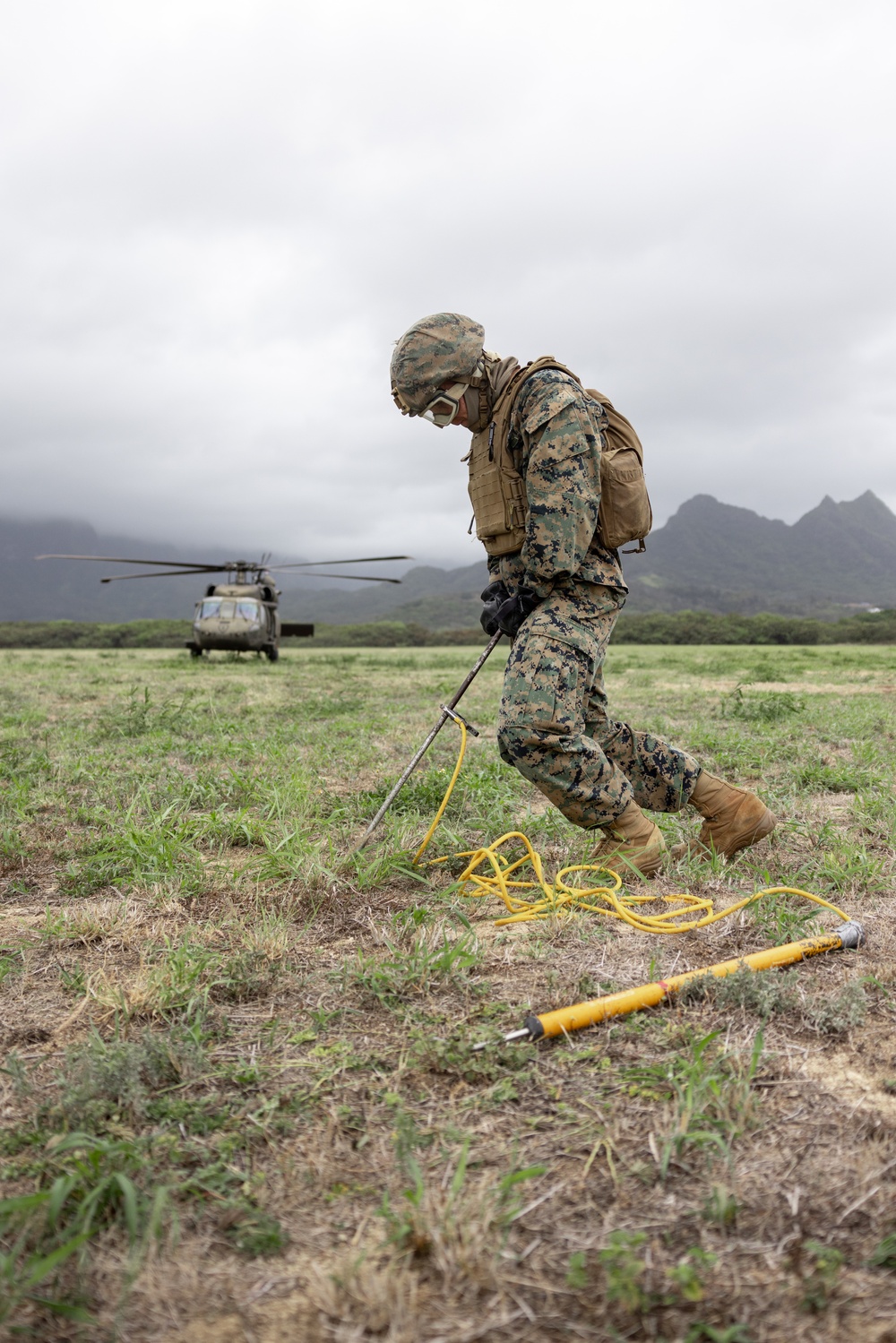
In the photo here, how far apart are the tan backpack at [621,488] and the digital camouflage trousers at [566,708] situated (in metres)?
0.25

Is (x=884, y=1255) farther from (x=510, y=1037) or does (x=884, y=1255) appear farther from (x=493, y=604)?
(x=493, y=604)

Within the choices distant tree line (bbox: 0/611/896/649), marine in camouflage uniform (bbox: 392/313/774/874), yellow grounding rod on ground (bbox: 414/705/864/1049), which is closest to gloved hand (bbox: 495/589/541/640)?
marine in camouflage uniform (bbox: 392/313/774/874)

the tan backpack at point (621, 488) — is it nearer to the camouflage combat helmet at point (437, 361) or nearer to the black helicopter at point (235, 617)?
the camouflage combat helmet at point (437, 361)

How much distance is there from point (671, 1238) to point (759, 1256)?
0.14 meters

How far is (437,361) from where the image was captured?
11.5 feet

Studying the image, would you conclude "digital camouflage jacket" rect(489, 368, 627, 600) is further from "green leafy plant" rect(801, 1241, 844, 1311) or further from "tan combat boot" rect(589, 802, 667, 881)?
"green leafy plant" rect(801, 1241, 844, 1311)

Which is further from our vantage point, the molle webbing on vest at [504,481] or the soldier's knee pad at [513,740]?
the molle webbing on vest at [504,481]

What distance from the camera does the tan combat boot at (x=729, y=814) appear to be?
3.72 meters

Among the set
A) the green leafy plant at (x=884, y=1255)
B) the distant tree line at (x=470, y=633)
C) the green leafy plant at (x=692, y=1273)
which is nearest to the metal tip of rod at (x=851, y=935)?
the green leafy plant at (x=884, y=1255)

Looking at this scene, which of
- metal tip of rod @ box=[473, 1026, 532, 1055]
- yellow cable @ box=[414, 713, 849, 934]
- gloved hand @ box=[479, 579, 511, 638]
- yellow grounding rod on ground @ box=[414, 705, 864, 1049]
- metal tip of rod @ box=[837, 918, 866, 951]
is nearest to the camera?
metal tip of rod @ box=[473, 1026, 532, 1055]

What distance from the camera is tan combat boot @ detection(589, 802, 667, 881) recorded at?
3541mm

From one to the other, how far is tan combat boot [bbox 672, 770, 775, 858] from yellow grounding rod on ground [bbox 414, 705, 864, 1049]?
1.39ft

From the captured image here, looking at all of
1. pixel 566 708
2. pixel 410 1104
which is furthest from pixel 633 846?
pixel 410 1104

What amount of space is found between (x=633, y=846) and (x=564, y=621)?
3.33 feet
